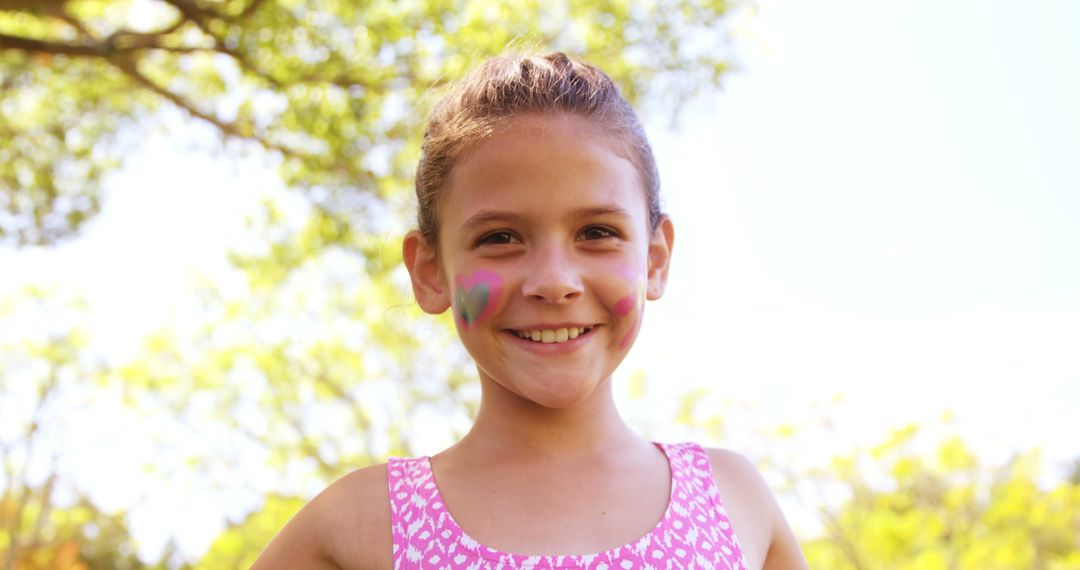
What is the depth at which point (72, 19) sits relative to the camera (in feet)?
19.5

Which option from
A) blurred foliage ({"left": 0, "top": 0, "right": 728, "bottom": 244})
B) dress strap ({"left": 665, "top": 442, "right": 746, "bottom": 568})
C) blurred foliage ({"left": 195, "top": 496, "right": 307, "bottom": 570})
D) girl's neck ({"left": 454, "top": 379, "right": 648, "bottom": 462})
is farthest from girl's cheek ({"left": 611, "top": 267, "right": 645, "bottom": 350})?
blurred foliage ({"left": 195, "top": 496, "right": 307, "bottom": 570})

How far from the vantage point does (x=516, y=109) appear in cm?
173

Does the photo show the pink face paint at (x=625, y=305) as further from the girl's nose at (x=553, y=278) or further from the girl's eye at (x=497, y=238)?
the girl's eye at (x=497, y=238)

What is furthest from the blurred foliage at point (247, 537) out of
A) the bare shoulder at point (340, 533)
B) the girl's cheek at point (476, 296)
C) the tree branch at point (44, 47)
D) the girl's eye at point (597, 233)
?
the girl's eye at point (597, 233)

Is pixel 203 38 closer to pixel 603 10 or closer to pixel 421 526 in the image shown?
pixel 603 10

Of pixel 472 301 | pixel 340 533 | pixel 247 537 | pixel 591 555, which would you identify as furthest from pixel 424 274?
pixel 247 537

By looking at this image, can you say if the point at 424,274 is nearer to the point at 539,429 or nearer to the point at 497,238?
the point at 497,238

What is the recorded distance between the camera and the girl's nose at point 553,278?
→ 1574mm

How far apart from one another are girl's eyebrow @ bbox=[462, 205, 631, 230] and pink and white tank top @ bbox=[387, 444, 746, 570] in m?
0.43

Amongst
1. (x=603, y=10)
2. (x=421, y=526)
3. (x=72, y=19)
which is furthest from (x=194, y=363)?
(x=421, y=526)

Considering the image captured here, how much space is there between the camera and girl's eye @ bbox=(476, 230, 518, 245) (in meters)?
1.65

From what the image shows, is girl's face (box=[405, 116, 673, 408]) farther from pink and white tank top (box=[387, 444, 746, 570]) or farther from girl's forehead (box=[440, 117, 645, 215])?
pink and white tank top (box=[387, 444, 746, 570])

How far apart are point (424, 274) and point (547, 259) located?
345 millimetres

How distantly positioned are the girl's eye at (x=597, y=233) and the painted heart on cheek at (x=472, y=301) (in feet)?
0.57
